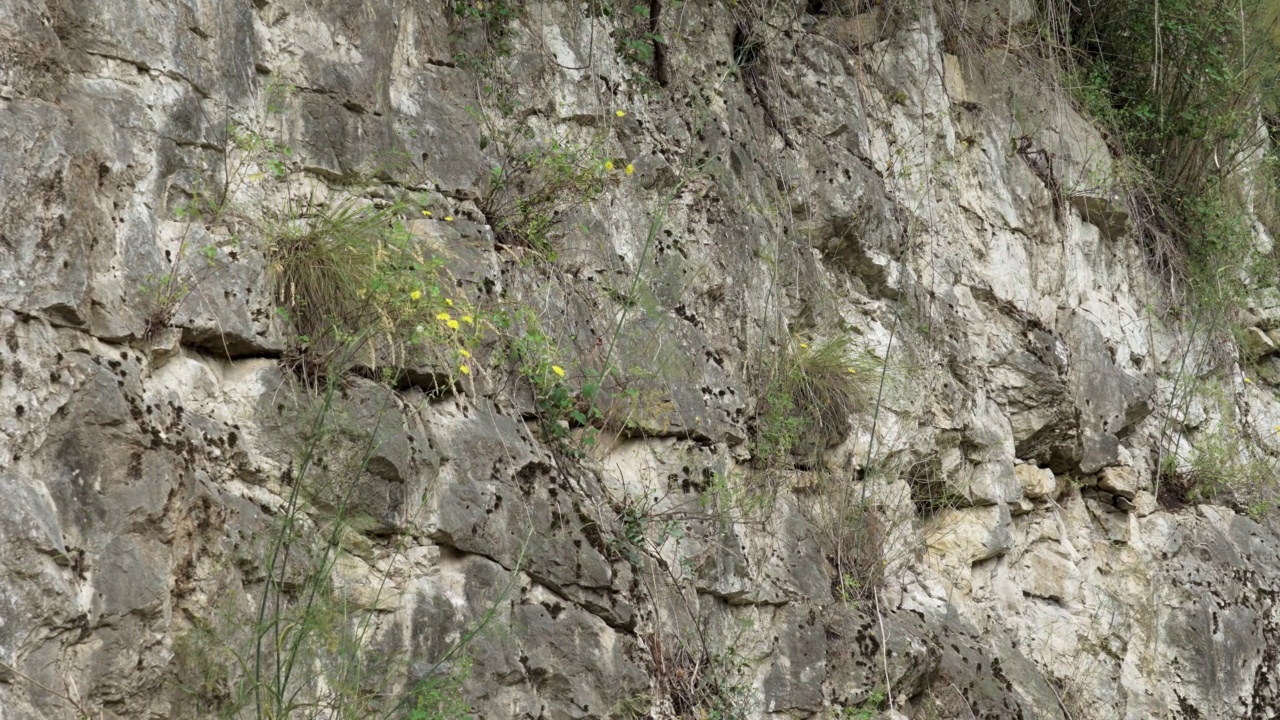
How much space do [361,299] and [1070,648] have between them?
337 centimetres

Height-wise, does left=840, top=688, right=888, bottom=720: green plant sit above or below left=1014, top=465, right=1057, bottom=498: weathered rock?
below

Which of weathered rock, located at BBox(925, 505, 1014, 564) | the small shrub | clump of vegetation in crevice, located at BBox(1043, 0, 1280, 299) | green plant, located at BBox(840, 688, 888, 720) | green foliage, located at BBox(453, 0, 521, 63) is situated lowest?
green plant, located at BBox(840, 688, 888, 720)

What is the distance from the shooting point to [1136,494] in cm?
559

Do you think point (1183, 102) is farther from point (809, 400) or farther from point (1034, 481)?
point (809, 400)

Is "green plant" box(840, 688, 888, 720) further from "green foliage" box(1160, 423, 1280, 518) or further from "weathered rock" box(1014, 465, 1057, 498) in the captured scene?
"green foliage" box(1160, 423, 1280, 518)

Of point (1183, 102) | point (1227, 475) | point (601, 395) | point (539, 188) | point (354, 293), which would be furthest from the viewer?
point (1183, 102)

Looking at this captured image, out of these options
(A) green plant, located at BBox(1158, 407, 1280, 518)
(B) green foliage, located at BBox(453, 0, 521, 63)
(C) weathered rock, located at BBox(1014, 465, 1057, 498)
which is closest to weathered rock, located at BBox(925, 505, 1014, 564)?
(C) weathered rock, located at BBox(1014, 465, 1057, 498)

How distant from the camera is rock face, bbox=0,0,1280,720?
2594 millimetres

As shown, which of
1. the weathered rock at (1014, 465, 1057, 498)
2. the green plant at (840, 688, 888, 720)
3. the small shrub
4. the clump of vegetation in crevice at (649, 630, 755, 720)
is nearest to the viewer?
the small shrub

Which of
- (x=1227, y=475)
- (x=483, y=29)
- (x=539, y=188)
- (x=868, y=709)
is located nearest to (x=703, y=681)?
(x=868, y=709)

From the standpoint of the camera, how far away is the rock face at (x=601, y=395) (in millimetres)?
2594

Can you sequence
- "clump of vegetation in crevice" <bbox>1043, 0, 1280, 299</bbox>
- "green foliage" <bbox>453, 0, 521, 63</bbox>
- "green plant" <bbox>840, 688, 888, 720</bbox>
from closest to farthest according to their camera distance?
"green plant" <bbox>840, 688, 888, 720</bbox> < "green foliage" <bbox>453, 0, 521, 63</bbox> < "clump of vegetation in crevice" <bbox>1043, 0, 1280, 299</bbox>

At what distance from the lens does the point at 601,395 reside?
12.5 ft

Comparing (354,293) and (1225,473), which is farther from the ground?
(354,293)
